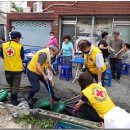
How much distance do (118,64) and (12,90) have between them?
4.32 m

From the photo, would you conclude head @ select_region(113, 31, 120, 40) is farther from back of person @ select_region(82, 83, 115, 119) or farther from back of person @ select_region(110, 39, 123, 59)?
back of person @ select_region(82, 83, 115, 119)

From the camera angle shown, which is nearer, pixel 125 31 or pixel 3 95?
pixel 3 95

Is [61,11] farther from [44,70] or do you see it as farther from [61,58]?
[44,70]

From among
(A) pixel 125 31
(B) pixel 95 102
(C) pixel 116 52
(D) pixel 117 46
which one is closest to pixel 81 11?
(A) pixel 125 31

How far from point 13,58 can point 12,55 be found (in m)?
0.07

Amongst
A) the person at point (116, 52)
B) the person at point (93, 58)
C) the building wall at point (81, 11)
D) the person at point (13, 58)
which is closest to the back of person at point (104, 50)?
the person at point (116, 52)

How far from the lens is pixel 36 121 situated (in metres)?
4.73

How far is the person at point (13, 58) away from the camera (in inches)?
220

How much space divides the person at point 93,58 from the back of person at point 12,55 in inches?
52.6

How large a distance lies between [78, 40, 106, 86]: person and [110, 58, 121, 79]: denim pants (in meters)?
3.39

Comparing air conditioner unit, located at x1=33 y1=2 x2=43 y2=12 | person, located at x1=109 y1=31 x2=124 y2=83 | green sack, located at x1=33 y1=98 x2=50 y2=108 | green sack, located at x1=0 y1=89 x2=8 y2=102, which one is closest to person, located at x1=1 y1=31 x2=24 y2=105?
green sack, located at x1=0 y1=89 x2=8 y2=102

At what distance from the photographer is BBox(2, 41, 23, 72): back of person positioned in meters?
5.57

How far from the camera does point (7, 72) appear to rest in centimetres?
578

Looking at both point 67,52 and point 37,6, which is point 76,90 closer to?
point 67,52
